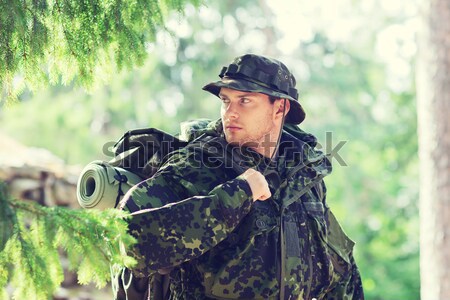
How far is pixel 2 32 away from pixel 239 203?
1292mm

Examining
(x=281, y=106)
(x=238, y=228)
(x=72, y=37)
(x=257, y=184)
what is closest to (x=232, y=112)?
(x=281, y=106)

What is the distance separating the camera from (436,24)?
8070mm

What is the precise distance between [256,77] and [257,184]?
2.13ft

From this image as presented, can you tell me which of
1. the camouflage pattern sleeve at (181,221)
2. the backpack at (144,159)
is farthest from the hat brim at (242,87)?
the camouflage pattern sleeve at (181,221)

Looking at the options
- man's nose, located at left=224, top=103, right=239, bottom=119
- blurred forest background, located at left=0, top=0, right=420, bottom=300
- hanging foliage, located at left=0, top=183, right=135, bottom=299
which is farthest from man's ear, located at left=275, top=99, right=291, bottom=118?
blurred forest background, located at left=0, top=0, right=420, bottom=300

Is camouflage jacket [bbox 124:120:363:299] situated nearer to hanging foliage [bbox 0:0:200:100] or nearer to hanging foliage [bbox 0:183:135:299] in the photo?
hanging foliage [bbox 0:0:200:100]

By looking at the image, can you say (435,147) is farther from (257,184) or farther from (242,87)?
(257,184)

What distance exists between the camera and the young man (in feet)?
12.1

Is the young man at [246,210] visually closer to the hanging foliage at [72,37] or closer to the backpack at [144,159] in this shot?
the backpack at [144,159]

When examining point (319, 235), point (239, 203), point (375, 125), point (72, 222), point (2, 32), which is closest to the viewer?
point (72, 222)

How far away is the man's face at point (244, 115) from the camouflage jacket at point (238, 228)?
66 millimetres

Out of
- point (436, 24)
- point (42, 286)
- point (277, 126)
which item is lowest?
point (42, 286)

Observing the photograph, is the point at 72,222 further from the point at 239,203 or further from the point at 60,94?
the point at 60,94

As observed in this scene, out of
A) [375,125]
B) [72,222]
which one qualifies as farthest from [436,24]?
[375,125]
